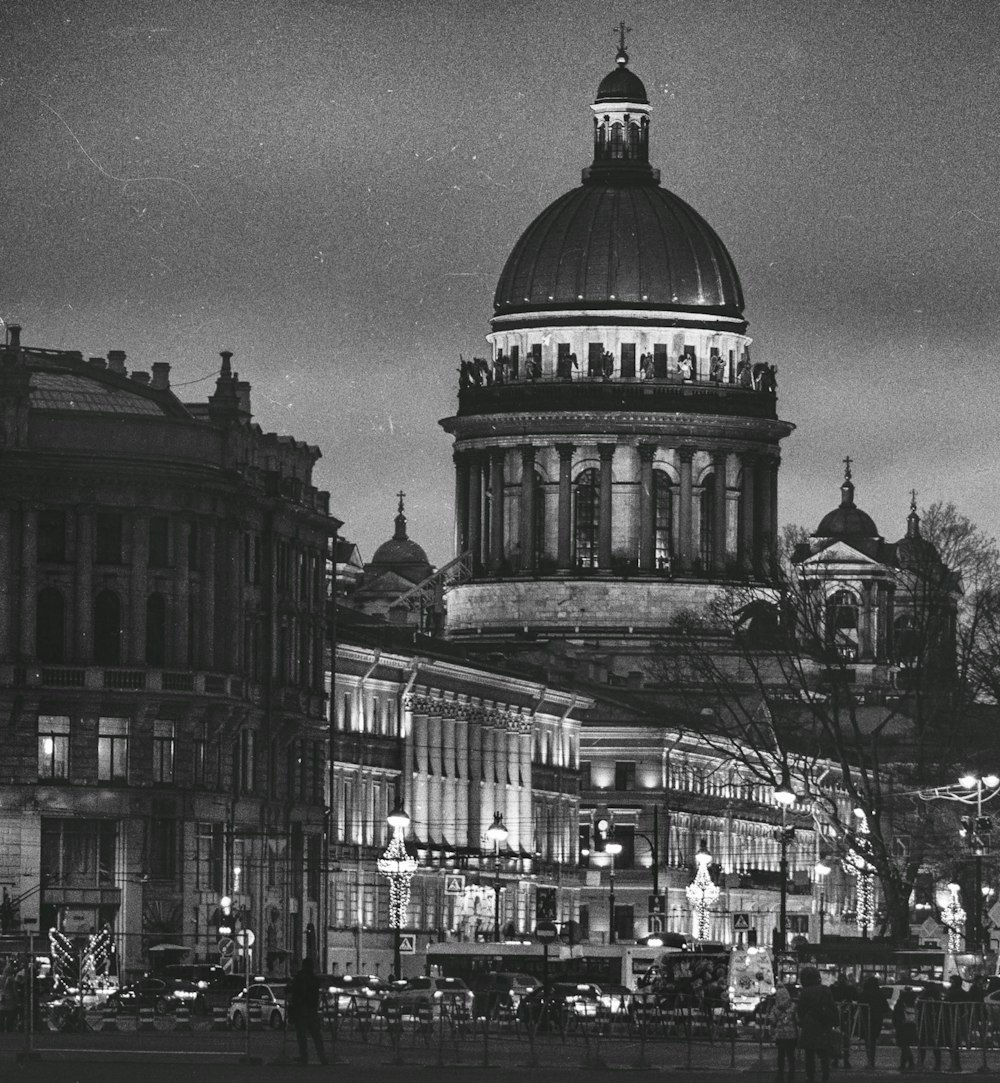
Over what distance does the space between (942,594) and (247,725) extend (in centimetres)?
2489

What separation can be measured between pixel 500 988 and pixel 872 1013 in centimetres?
4700

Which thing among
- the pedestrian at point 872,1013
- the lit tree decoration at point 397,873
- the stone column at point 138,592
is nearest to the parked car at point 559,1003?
the pedestrian at point 872,1013

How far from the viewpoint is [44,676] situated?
6348 inches

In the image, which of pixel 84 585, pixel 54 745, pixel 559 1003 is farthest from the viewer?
pixel 84 585

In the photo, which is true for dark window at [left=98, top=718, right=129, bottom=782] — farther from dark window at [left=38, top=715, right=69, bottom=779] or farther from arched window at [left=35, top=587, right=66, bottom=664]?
A: arched window at [left=35, top=587, right=66, bottom=664]

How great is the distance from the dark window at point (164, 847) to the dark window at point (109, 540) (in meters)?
9.12

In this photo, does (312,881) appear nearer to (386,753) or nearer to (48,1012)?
(386,753)

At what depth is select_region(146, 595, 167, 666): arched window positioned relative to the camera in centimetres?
16450

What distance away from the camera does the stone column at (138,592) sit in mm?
163625

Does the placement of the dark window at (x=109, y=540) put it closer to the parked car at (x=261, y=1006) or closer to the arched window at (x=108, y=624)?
the arched window at (x=108, y=624)

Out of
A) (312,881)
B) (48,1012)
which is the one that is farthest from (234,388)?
(48,1012)

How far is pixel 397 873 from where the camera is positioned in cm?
18675

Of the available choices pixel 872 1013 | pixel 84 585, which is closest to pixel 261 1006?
pixel 872 1013

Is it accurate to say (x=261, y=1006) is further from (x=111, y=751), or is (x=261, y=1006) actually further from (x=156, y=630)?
(x=156, y=630)
